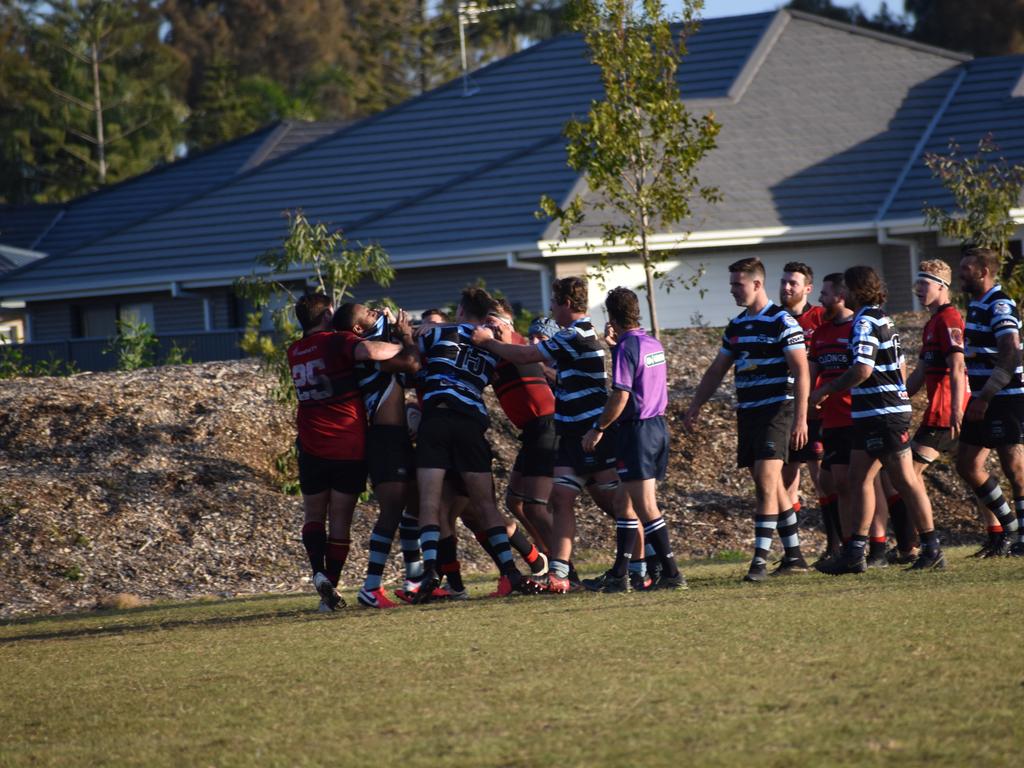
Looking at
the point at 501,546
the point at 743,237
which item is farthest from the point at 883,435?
the point at 743,237

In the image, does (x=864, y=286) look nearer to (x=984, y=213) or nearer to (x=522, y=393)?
(x=522, y=393)

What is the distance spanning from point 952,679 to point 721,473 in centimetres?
1038

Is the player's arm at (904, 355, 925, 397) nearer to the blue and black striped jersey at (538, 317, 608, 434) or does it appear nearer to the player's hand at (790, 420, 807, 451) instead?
the player's hand at (790, 420, 807, 451)

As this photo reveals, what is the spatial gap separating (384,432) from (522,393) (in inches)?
40.9

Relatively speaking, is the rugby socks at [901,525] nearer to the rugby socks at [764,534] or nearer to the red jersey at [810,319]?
the red jersey at [810,319]

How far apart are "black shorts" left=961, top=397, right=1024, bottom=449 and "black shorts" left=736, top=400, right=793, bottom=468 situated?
1.54 m

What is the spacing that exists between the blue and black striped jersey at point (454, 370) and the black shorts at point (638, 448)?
0.93m

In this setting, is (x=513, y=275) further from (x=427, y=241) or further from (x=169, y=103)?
(x=169, y=103)

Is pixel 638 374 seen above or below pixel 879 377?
above

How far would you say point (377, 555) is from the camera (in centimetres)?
1032

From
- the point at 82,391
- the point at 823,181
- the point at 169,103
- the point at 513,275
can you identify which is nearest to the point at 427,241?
the point at 513,275

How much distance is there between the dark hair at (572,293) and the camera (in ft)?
33.3

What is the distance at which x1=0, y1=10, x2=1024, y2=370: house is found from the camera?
84.4ft

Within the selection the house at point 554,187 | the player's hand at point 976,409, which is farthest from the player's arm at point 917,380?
the house at point 554,187
